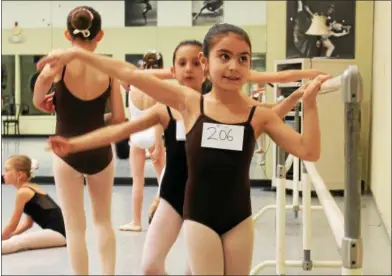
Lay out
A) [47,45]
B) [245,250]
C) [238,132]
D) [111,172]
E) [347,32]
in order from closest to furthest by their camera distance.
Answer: [238,132] → [245,250] → [111,172] → [347,32] → [47,45]

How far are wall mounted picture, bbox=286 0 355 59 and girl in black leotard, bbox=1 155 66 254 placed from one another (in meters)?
3.39

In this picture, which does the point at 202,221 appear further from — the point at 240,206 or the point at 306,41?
the point at 306,41

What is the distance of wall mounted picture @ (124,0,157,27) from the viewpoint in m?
6.91

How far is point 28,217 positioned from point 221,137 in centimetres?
283

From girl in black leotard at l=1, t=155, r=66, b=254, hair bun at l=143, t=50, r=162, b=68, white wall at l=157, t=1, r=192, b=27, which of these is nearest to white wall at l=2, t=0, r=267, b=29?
white wall at l=157, t=1, r=192, b=27

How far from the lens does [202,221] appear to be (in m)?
1.47

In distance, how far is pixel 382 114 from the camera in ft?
16.1

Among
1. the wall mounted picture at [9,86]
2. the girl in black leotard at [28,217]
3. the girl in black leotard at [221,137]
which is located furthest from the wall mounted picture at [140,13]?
the girl in black leotard at [221,137]

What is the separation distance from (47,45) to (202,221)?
18.9 ft

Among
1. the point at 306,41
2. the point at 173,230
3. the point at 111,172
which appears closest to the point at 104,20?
the point at 306,41

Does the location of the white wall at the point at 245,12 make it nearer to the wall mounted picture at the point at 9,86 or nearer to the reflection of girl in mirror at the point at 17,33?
the reflection of girl in mirror at the point at 17,33

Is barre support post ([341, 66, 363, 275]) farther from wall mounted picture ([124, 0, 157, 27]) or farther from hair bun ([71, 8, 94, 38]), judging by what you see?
wall mounted picture ([124, 0, 157, 27])

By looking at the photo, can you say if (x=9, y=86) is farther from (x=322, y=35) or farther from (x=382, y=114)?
(x=382, y=114)

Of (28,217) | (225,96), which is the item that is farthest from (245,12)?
(225,96)
